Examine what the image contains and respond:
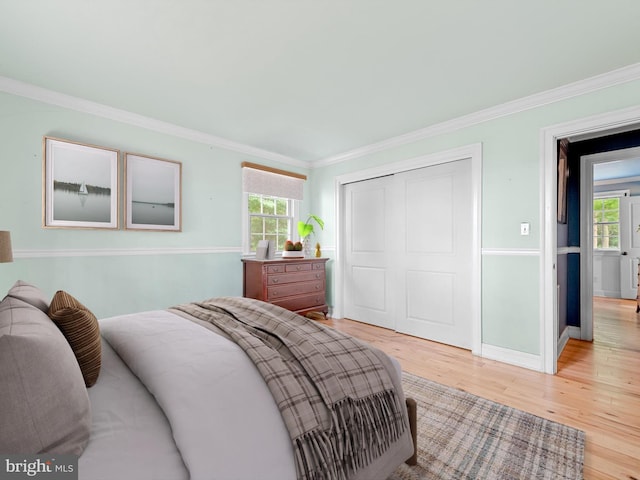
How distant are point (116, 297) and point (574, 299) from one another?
5.08 m

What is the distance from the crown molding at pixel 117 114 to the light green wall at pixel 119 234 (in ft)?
0.15

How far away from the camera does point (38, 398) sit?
759 millimetres

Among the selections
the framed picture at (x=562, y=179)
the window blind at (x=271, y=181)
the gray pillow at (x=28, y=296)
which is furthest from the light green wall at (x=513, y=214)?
the gray pillow at (x=28, y=296)

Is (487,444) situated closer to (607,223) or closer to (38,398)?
(38,398)

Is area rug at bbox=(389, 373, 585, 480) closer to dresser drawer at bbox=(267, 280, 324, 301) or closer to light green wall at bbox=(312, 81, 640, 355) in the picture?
light green wall at bbox=(312, 81, 640, 355)

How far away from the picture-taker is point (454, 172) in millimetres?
3398

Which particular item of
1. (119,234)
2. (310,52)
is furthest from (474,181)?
(119,234)

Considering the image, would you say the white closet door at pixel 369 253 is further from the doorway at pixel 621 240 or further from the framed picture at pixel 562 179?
the doorway at pixel 621 240

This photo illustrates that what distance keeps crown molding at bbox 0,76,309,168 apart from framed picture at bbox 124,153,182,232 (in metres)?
0.35

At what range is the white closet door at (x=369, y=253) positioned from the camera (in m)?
4.07

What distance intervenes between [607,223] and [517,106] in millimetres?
5513

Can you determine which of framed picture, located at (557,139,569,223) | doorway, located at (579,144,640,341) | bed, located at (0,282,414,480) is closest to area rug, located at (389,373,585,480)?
bed, located at (0,282,414,480)

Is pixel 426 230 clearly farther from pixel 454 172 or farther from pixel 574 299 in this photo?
pixel 574 299

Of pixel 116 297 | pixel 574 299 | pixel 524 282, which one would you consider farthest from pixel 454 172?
pixel 116 297
